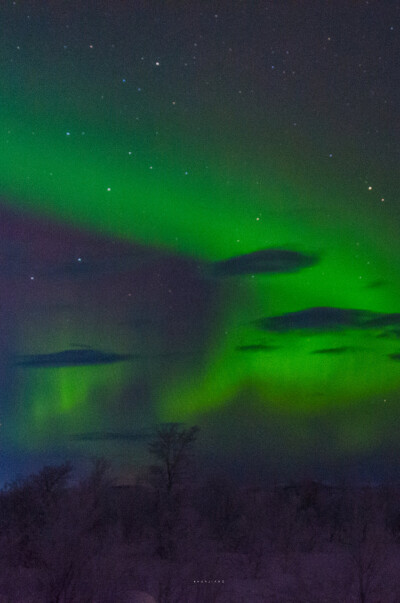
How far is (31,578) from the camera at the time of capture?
2481 centimetres

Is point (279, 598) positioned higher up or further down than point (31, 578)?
further down

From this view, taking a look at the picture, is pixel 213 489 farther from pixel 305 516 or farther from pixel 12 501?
pixel 12 501

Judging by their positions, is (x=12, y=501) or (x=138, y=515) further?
(x=138, y=515)

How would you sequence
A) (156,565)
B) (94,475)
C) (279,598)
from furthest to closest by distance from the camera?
(94,475) → (156,565) → (279,598)

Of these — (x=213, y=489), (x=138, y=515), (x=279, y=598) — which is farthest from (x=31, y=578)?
(x=213, y=489)

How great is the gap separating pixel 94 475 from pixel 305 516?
23353 mm

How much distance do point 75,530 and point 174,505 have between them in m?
17.0

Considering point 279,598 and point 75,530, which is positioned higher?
point 75,530

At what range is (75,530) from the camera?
24312mm

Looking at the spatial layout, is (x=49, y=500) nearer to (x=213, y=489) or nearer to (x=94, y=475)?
(x=94, y=475)

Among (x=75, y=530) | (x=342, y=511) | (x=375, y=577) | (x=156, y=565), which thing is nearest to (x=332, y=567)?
(x=375, y=577)

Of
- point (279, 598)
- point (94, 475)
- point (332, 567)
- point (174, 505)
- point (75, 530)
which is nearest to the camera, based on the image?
point (75, 530)

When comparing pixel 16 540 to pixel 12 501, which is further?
pixel 12 501

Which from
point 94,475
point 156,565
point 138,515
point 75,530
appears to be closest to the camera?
point 75,530
